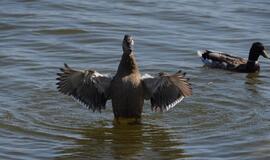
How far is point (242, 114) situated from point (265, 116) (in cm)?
35

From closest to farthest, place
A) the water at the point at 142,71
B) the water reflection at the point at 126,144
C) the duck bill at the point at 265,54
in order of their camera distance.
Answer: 1. the water reflection at the point at 126,144
2. the water at the point at 142,71
3. the duck bill at the point at 265,54

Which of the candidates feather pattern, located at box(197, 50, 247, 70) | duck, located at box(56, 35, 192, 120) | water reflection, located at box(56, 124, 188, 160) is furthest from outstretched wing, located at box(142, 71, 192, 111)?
feather pattern, located at box(197, 50, 247, 70)

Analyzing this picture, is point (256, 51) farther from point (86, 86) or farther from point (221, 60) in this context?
point (86, 86)

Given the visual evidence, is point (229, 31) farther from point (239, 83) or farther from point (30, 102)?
point (30, 102)

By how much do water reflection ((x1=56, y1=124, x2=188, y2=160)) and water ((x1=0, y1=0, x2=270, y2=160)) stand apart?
1 cm

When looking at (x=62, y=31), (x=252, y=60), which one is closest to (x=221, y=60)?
(x=252, y=60)

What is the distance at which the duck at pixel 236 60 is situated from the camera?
48.3 feet

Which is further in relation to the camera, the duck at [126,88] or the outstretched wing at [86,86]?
the outstretched wing at [86,86]

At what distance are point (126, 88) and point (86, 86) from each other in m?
0.63

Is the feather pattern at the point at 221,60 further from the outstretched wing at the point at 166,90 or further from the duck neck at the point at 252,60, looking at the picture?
the outstretched wing at the point at 166,90

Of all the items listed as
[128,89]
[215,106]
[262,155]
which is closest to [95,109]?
[128,89]

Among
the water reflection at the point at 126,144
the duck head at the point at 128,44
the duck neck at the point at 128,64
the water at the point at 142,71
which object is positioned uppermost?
the duck head at the point at 128,44

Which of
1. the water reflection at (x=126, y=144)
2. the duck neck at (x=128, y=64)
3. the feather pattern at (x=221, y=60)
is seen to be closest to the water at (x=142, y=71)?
the water reflection at (x=126, y=144)

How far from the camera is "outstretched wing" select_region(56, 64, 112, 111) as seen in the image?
11.0m
